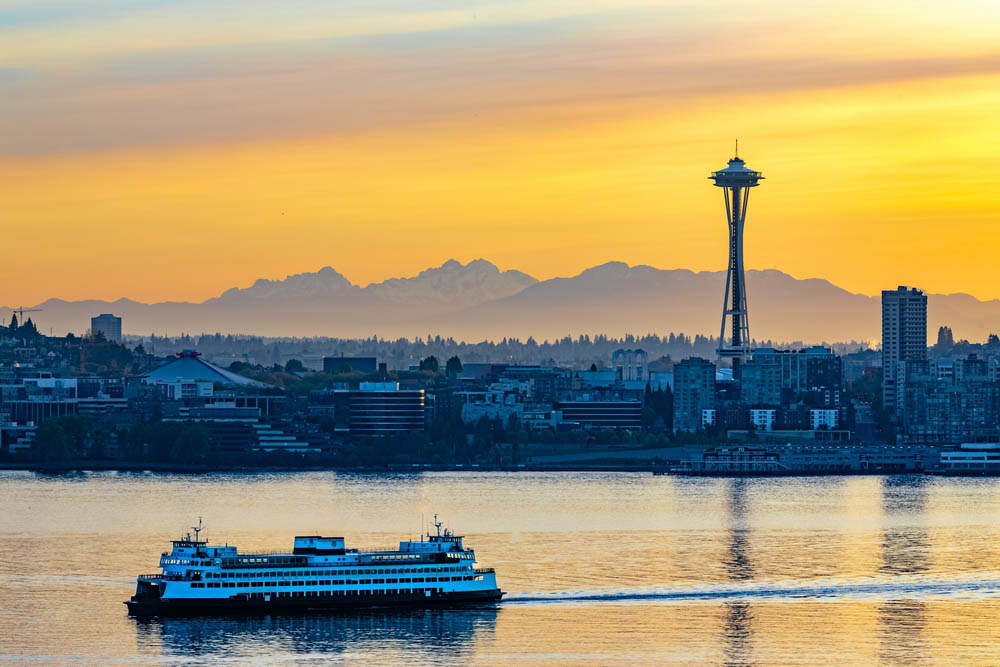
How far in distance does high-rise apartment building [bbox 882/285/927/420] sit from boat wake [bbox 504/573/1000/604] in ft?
196

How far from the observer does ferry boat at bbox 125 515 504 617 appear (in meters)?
33.2

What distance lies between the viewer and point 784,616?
1287 inches

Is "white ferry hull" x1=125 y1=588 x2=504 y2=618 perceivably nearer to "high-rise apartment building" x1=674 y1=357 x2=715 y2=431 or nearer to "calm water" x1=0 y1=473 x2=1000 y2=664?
"calm water" x1=0 y1=473 x2=1000 y2=664

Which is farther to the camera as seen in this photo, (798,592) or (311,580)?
(798,592)

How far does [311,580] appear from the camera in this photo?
33.6m

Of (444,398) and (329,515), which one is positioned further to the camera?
(444,398)

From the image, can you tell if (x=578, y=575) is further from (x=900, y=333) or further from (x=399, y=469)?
(x=900, y=333)

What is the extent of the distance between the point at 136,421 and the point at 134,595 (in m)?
52.5

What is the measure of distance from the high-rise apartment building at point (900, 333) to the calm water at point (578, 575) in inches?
1512

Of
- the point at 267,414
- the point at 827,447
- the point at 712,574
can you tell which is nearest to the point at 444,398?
the point at 267,414

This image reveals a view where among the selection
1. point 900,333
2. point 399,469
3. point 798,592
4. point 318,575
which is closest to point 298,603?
point 318,575

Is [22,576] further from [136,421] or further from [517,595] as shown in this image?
[136,421]

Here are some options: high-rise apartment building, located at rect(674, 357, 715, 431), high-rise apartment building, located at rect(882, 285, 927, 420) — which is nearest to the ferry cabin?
high-rise apartment building, located at rect(674, 357, 715, 431)

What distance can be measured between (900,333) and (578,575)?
66604 mm
